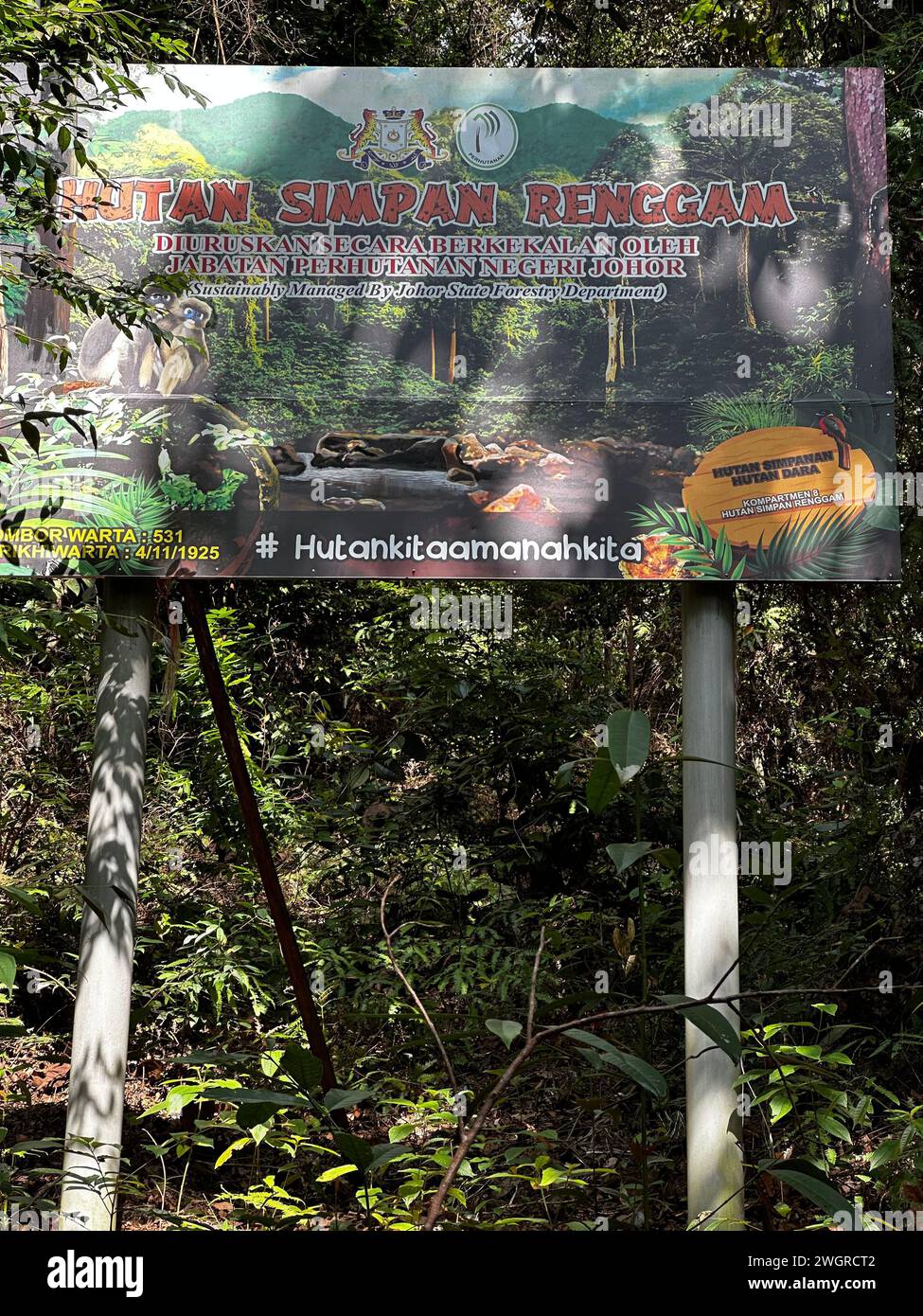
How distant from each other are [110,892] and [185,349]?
2058 millimetres

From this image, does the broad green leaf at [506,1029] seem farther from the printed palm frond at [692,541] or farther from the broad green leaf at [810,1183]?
the printed palm frond at [692,541]

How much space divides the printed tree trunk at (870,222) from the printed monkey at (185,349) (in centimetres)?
245

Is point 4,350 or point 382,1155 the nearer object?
point 382,1155

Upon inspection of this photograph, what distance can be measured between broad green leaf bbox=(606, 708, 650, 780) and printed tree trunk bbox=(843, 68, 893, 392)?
116 inches

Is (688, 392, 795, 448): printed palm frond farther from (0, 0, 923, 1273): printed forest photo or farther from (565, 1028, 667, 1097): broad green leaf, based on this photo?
(565, 1028, 667, 1097): broad green leaf

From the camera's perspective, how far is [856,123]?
4.70 m

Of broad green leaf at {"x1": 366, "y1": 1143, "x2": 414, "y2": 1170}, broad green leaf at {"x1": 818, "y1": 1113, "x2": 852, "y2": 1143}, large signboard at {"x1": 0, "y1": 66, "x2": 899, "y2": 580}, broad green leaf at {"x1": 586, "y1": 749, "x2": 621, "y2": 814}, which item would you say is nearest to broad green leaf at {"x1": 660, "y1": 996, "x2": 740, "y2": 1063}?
broad green leaf at {"x1": 586, "y1": 749, "x2": 621, "y2": 814}

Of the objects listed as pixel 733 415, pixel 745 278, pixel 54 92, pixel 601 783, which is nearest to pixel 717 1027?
pixel 601 783

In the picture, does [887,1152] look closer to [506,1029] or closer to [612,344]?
[506,1029]

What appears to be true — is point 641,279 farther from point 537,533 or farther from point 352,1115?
point 352,1115

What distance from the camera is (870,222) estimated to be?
4.65 m

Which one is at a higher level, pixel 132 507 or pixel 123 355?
pixel 123 355

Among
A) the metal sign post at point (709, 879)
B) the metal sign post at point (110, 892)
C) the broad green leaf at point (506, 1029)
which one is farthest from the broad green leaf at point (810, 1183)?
the metal sign post at point (110, 892)

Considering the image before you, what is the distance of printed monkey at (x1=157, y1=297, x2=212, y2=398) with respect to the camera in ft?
15.2
